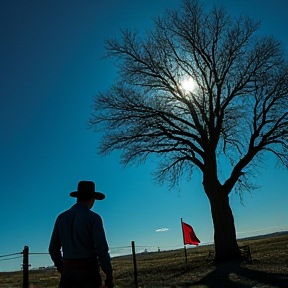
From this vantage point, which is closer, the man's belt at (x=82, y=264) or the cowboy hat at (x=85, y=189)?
the man's belt at (x=82, y=264)

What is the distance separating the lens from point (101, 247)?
402 cm

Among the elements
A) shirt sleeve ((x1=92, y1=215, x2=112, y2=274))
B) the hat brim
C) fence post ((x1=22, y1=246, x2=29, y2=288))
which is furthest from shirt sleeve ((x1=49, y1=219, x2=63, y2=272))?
fence post ((x1=22, y1=246, x2=29, y2=288))

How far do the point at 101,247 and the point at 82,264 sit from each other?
326mm

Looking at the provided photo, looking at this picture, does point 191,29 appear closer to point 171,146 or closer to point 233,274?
point 171,146

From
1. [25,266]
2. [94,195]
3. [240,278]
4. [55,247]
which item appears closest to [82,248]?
[55,247]

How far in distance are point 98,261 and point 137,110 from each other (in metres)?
15.2

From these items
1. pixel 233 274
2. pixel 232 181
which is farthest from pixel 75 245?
pixel 232 181

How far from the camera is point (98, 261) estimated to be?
13.8 feet

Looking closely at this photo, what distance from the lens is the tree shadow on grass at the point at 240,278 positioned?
389 inches

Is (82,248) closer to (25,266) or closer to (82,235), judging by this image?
(82,235)

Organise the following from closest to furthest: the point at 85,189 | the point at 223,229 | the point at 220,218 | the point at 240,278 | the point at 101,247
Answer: the point at 101,247
the point at 85,189
the point at 240,278
the point at 223,229
the point at 220,218

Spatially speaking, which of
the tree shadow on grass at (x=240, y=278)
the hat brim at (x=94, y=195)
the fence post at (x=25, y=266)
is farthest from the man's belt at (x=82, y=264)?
the tree shadow on grass at (x=240, y=278)

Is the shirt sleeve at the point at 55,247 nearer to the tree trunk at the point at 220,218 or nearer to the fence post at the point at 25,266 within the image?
the fence post at the point at 25,266

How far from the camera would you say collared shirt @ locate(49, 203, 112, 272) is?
4.02 meters
